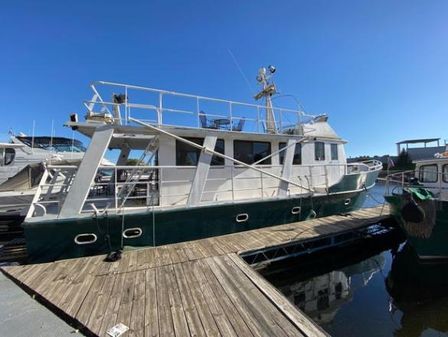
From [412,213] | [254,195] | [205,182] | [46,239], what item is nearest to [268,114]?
[254,195]

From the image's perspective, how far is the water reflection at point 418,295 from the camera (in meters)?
5.38

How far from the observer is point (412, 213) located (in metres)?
7.70

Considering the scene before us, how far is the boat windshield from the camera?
1779 centimetres

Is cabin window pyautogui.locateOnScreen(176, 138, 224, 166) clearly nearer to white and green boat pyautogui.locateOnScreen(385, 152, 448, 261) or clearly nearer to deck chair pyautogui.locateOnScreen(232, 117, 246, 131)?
deck chair pyautogui.locateOnScreen(232, 117, 246, 131)

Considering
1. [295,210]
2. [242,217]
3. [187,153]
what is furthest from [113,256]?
[295,210]

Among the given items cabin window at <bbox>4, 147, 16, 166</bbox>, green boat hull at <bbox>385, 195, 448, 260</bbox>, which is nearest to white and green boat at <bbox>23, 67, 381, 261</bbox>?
green boat hull at <bbox>385, 195, 448, 260</bbox>

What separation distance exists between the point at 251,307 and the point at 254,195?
4.68 m

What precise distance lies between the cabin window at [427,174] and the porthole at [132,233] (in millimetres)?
9737

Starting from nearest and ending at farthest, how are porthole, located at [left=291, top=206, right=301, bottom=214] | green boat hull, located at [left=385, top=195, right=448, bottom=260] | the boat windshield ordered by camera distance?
green boat hull, located at [left=385, top=195, right=448, bottom=260] < porthole, located at [left=291, top=206, right=301, bottom=214] < the boat windshield

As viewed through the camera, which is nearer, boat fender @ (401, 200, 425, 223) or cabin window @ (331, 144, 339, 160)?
boat fender @ (401, 200, 425, 223)

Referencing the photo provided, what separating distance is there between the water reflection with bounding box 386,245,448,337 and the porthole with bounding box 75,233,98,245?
22.5 ft

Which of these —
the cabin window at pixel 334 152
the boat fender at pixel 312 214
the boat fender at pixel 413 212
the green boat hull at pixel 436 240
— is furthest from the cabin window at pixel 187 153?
the green boat hull at pixel 436 240

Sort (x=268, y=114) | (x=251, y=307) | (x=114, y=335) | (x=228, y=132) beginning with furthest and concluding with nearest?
(x=268, y=114)
(x=228, y=132)
(x=251, y=307)
(x=114, y=335)

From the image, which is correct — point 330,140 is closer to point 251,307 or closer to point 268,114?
point 268,114
